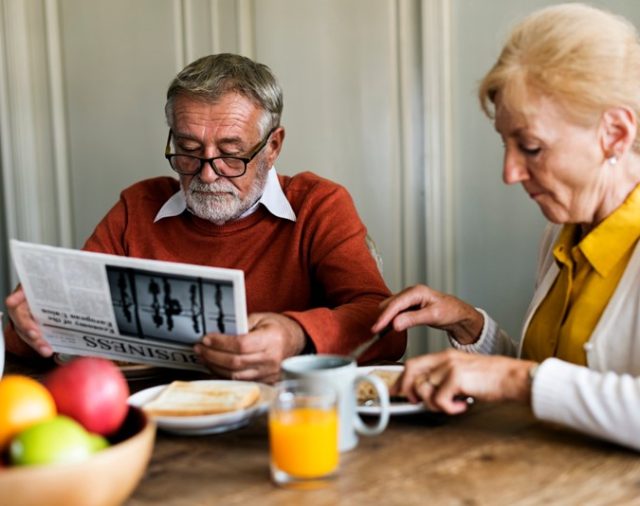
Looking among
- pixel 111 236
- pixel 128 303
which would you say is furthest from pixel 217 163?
pixel 128 303

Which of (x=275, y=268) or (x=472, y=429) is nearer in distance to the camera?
(x=472, y=429)

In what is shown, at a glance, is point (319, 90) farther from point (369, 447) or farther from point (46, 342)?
point (369, 447)

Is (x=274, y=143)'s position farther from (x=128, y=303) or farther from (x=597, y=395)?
(x=597, y=395)

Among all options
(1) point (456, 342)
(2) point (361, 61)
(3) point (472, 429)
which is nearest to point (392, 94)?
(2) point (361, 61)

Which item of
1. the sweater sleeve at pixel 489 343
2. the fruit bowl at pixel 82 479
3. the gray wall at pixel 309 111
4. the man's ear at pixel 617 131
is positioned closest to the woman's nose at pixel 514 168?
the man's ear at pixel 617 131

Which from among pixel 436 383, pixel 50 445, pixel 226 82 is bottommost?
pixel 436 383

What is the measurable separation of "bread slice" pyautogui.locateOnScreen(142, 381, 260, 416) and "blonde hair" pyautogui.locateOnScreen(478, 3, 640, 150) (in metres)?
0.59

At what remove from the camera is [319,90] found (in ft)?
9.11

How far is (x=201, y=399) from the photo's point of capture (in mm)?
1193

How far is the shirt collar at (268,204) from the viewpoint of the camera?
1.90m

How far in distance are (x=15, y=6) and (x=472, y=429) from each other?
2515 millimetres

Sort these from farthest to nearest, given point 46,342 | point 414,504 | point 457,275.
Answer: point 457,275 → point 46,342 → point 414,504

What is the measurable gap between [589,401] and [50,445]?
0.65 meters

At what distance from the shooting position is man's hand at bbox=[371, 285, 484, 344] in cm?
148
